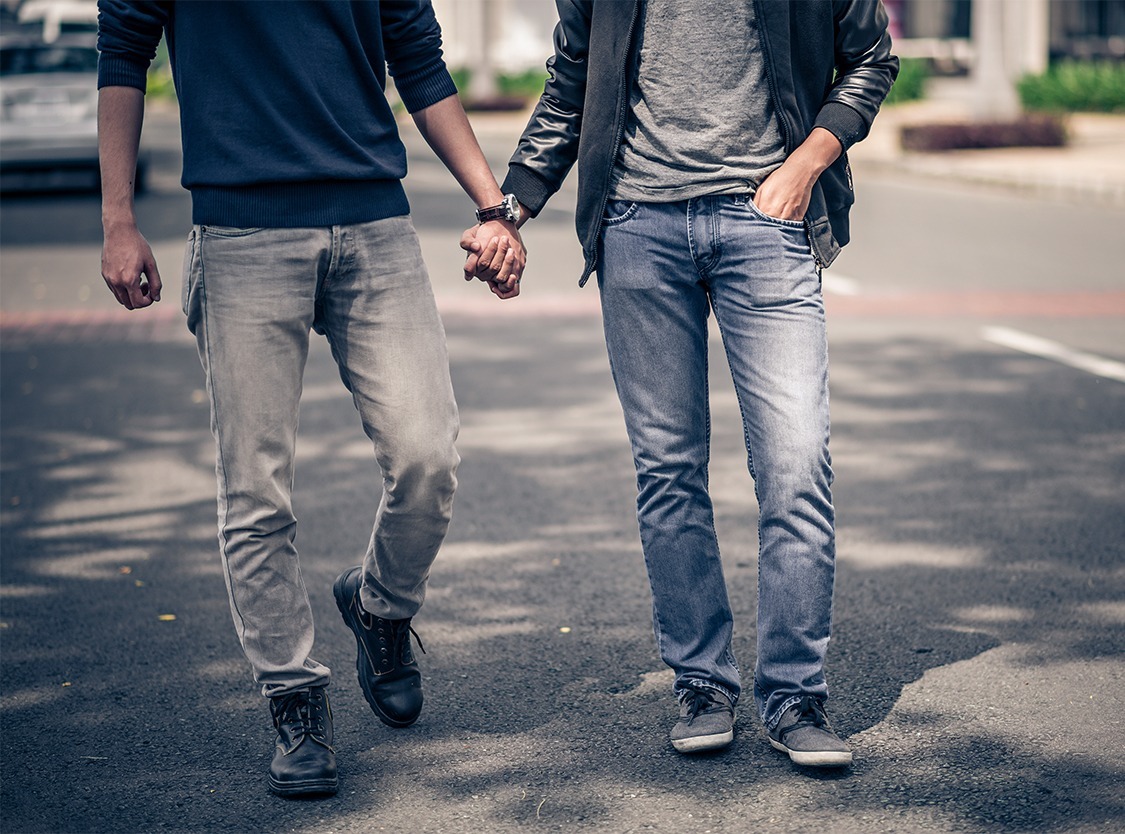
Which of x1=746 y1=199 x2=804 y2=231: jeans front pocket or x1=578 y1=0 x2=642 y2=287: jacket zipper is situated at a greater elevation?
x1=578 y1=0 x2=642 y2=287: jacket zipper

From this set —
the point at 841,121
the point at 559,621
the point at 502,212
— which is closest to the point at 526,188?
the point at 502,212

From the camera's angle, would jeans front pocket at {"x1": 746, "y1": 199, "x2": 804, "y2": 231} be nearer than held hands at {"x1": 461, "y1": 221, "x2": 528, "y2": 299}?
Yes

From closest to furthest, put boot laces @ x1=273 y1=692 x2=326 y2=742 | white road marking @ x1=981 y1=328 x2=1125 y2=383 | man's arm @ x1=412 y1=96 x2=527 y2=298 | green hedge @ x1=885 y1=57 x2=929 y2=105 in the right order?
boot laces @ x1=273 y1=692 x2=326 y2=742, man's arm @ x1=412 y1=96 x2=527 y2=298, white road marking @ x1=981 y1=328 x2=1125 y2=383, green hedge @ x1=885 y1=57 x2=929 y2=105

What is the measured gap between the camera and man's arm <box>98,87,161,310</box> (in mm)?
3289

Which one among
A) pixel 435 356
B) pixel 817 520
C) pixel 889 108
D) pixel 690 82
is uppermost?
pixel 690 82

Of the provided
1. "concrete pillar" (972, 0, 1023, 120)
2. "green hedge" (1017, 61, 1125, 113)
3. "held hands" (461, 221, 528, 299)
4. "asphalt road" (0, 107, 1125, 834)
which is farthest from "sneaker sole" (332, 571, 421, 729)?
"green hedge" (1017, 61, 1125, 113)

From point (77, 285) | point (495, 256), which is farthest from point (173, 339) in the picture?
point (495, 256)

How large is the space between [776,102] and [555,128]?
21.2 inches

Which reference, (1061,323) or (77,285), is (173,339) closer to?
(77,285)

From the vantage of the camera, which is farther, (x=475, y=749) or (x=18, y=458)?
(x=18, y=458)

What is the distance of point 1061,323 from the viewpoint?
907 centimetres

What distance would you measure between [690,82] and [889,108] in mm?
26494

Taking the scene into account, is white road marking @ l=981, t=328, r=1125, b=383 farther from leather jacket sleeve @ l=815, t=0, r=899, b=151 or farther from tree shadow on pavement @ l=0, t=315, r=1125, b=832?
leather jacket sleeve @ l=815, t=0, r=899, b=151

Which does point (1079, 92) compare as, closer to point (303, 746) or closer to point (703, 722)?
point (703, 722)
